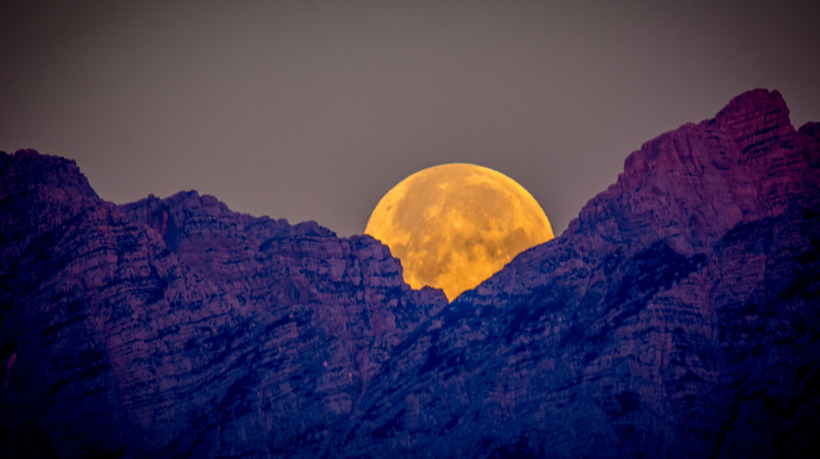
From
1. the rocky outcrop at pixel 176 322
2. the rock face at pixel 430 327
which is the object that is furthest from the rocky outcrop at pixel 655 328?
the rocky outcrop at pixel 176 322

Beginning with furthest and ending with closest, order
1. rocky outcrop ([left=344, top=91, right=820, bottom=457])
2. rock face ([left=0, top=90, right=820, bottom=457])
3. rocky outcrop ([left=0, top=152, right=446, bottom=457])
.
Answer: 1. rocky outcrop ([left=0, top=152, right=446, bottom=457])
2. rock face ([left=0, top=90, right=820, bottom=457])
3. rocky outcrop ([left=344, top=91, right=820, bottom=457])

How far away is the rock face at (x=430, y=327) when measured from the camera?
85500 mm

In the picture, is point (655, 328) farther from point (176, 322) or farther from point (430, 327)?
point (176, 322)

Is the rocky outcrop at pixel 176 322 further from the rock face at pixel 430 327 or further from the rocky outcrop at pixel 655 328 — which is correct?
the rocky outcrop at pixel 655 328

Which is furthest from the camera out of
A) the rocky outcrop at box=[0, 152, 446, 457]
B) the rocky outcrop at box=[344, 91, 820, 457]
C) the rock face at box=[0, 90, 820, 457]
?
the rocky outcrop at box=[0, 152, 446, 457]

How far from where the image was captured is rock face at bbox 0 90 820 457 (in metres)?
85.5

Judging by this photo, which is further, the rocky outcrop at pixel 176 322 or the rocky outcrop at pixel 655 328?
the rocky outcrop at pixel 176 322

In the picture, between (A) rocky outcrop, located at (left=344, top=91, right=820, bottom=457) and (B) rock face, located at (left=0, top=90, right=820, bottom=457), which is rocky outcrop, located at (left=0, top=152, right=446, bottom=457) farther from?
(A) rocky outcrop, located at (left=344, top=91, right=820, bottom=457)

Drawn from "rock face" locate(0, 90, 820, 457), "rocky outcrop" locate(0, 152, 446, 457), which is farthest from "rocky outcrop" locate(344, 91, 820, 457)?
"rocky outcrop" locate(0, 152, 446, 457)

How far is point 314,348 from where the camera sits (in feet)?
324

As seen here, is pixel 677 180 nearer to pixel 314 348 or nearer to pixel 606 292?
pixel 606 292

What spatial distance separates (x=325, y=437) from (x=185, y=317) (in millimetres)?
18669

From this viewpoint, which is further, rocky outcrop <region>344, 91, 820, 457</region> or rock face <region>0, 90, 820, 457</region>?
rock face <region>0, 90, 820, 457</region>

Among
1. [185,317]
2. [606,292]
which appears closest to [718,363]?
[606,292]
